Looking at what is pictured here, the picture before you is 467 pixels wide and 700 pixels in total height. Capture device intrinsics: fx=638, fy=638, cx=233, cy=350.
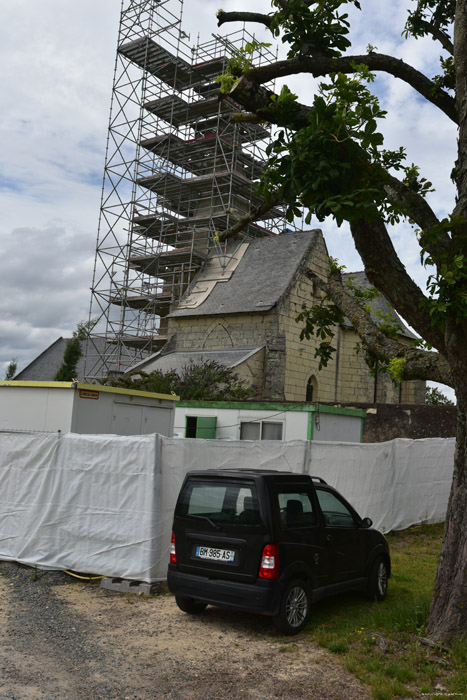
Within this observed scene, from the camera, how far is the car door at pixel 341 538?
7197 mm

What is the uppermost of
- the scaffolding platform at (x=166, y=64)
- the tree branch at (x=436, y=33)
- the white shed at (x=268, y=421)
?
the scaffolding platform at (x=166, y=64)

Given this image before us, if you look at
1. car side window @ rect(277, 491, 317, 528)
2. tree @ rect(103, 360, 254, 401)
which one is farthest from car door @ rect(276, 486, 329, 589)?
tree @ rect(103, 360, 254, 401)

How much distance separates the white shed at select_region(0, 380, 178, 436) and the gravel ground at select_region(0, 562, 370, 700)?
4.92 metres

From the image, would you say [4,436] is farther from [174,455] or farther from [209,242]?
[209,242]

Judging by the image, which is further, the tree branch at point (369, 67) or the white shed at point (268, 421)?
the white shed at point (268, 421)

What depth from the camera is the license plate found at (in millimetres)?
6488

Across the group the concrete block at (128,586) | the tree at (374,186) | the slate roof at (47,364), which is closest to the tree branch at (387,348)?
the tree at (374,186)

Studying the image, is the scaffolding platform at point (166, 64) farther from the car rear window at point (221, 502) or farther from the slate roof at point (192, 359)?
the car rear window at point (221, 502)

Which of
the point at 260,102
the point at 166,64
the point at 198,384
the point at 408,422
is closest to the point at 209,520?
the point at 260,102

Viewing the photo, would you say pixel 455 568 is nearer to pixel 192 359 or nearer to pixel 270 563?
pixel 270 563

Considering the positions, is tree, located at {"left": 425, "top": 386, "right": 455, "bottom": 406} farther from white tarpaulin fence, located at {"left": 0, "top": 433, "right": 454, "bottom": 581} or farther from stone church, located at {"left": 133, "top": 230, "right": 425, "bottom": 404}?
white tarpaulin fence, located at {"left": 0, "top": 433, "right": 454, "bottom": 581}

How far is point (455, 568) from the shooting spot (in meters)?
6.20

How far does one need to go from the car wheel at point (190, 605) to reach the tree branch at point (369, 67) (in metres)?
5.77

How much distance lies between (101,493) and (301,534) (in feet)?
10.3
